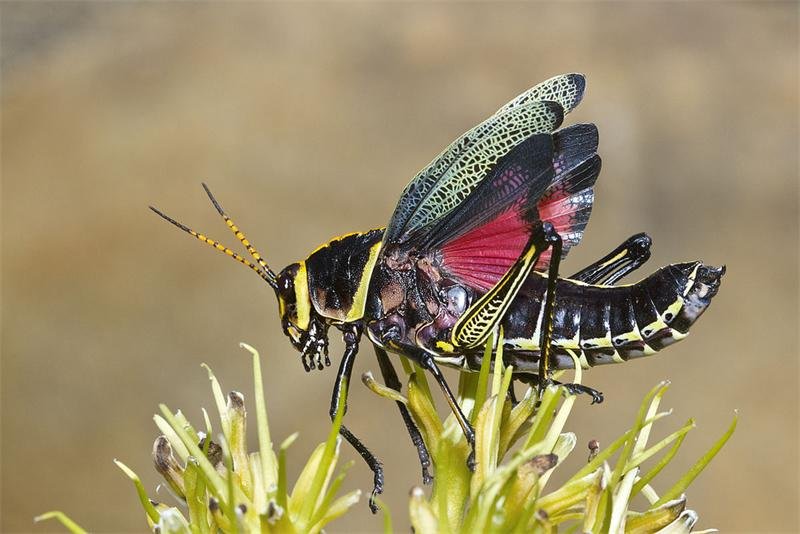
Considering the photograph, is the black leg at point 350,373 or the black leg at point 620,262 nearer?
the black leg at point 350,373

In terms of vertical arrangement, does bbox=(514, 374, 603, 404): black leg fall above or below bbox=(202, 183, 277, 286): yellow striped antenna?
below

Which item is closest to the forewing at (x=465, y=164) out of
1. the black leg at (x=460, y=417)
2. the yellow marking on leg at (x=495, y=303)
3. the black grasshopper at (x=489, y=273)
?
the black grasshopper at (x=489, y=273)

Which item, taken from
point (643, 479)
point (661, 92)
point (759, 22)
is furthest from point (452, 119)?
point (643, 479)

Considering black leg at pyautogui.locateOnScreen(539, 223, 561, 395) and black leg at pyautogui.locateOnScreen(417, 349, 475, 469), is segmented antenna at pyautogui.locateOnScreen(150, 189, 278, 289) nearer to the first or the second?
black leg at pyautogui.locateOnScreen(417, 349, 475, 469)

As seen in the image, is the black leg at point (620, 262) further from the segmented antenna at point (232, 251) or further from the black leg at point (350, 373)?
the segmented antenna at point (232, 251)

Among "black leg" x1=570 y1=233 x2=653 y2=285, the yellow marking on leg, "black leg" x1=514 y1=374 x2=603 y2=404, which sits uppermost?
the yellow marking on leg

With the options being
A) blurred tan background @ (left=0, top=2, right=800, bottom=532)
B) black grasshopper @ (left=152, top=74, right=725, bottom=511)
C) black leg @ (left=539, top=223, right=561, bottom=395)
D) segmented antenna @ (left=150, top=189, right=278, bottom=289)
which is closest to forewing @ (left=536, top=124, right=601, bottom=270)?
black grasshopper @ (left=152, top=74, right=725, bottom=511)

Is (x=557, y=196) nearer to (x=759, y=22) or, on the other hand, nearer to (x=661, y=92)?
(x=661, y=92)
